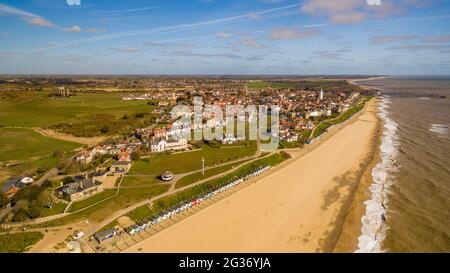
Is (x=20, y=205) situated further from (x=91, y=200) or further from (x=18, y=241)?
(x=91, y=200)

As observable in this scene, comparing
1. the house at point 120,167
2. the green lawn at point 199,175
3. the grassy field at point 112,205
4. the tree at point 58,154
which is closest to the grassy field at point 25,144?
the tree at point 58,154

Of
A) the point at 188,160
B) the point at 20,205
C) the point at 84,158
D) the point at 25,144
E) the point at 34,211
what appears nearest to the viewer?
the point at 34,211

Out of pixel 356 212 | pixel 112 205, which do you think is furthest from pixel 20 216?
pixel 356 212

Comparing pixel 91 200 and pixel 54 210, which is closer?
pixel 54 210

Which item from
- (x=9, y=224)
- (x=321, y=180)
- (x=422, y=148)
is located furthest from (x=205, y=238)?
(x=422, y=148)

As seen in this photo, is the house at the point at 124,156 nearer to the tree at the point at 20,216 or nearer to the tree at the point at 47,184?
the tree at the point at 47,184

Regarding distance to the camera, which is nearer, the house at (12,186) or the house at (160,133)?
the house at (12,186)

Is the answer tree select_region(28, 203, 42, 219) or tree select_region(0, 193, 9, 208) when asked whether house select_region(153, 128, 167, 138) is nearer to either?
tree select_region(0, 193, 9, 208)
